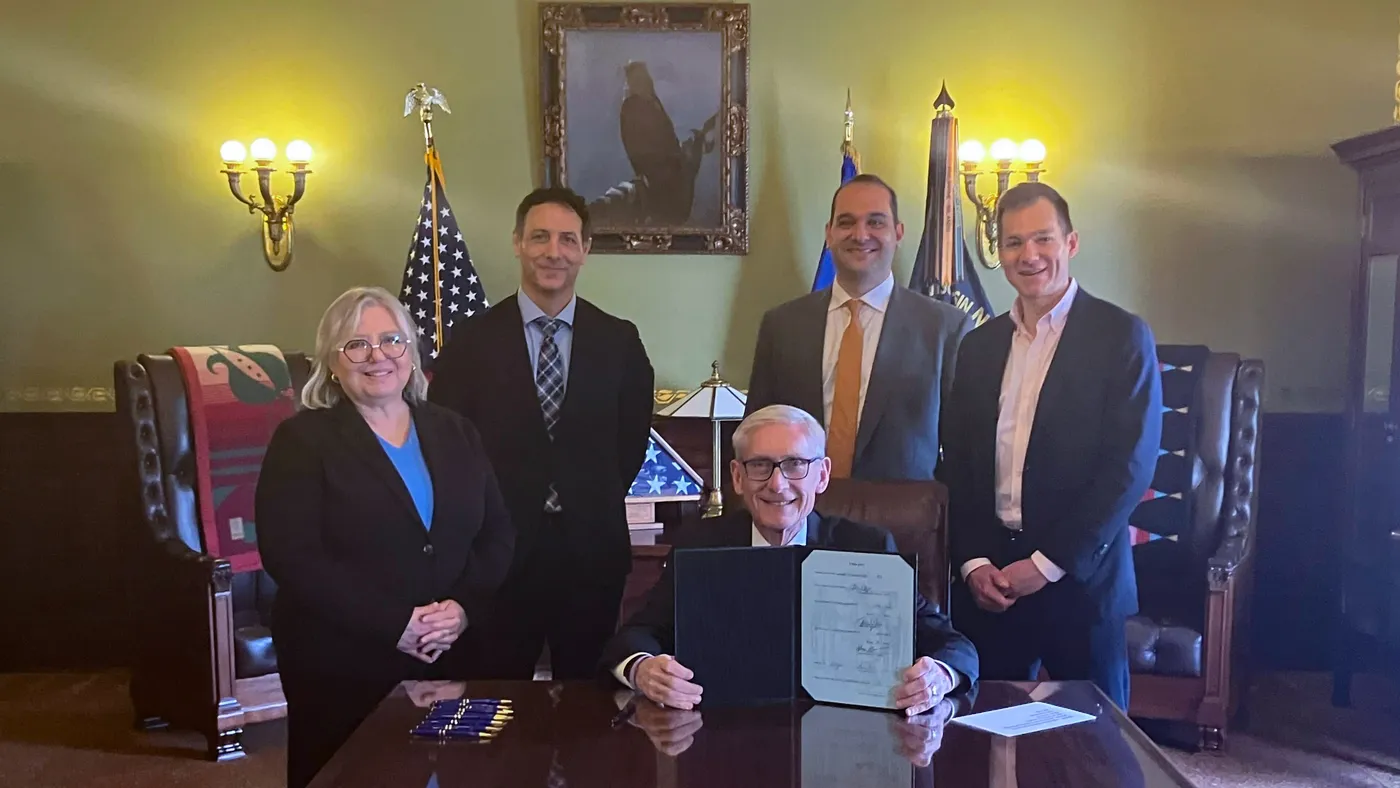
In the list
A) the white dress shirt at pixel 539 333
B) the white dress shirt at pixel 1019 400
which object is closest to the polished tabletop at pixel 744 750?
the white dress shirt at pixel 1019 400

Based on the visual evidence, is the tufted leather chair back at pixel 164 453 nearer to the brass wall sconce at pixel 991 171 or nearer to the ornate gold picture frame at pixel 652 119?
the ornate gold picture frame at pixel 652 119

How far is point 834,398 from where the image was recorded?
264cm

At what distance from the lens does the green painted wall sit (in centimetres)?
430

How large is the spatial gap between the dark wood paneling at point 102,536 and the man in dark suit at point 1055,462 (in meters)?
2.07

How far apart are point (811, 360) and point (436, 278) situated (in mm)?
1933

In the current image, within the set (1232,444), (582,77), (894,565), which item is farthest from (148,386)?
(1232,444)

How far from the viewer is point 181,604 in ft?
11.4

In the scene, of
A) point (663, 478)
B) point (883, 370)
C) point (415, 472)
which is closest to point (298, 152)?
point (663, 478)

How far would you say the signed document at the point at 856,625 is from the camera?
1.67 metres

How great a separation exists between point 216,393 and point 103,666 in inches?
58.1

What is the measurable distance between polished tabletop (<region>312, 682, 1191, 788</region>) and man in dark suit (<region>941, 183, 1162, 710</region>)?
0.50 meters

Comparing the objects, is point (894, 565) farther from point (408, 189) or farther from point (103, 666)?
point (103, 666)

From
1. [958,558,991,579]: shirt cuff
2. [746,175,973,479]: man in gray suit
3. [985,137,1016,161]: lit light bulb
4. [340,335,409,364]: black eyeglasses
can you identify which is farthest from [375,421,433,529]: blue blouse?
[985,137,1016,161]: lit light bulb

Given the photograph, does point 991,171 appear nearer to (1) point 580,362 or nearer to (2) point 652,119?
(2) point 652,119
